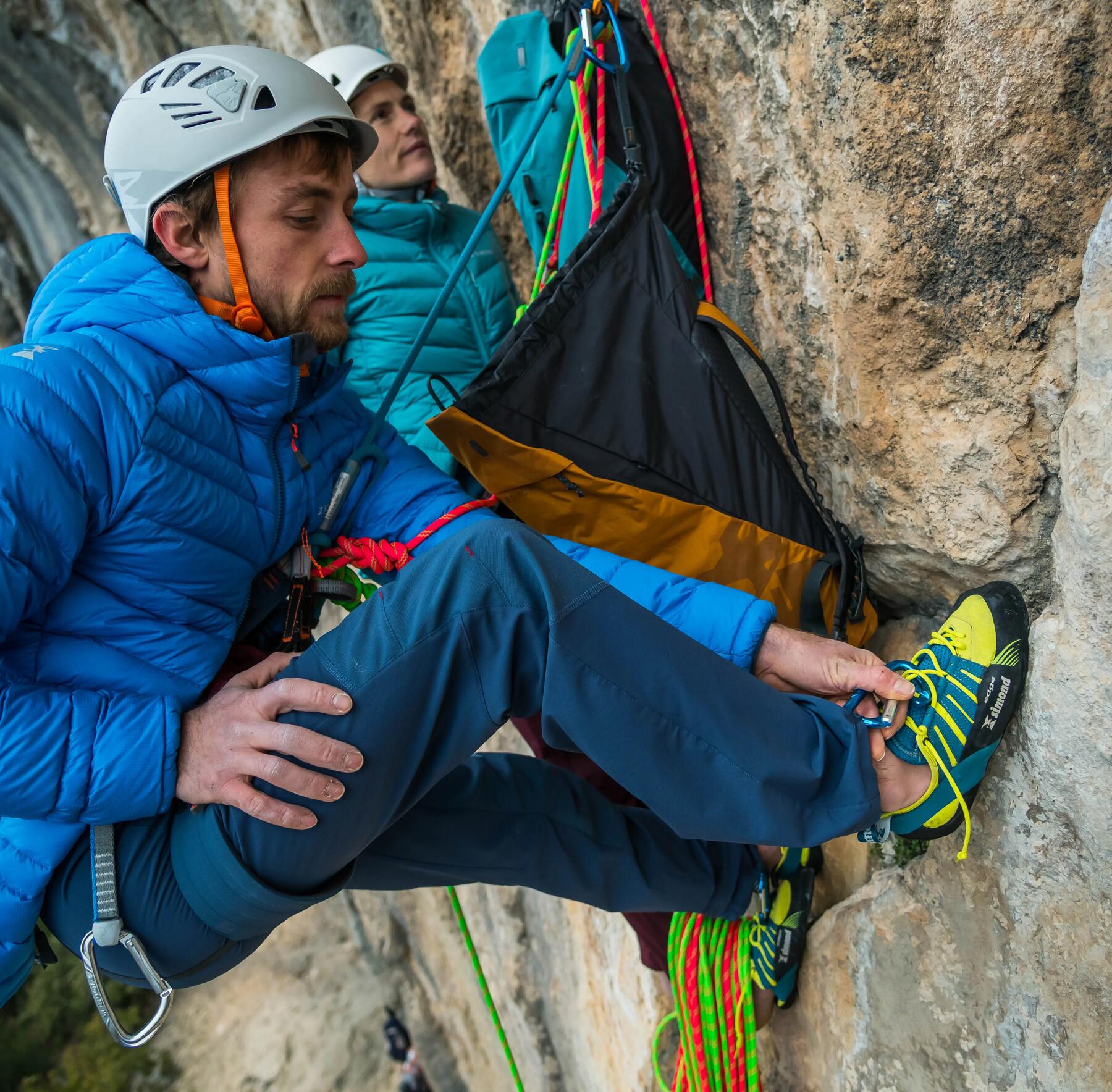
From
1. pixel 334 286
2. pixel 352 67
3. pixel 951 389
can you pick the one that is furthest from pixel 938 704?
pixel 352 67

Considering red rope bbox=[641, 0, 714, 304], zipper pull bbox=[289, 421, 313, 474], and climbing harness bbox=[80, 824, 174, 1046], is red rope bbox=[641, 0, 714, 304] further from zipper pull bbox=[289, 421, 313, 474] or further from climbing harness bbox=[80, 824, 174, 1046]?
climbing harness bbox=[80, 824, 174, 1046]

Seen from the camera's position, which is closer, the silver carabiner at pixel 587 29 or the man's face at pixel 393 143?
the silver carabiner at pixel 587 29

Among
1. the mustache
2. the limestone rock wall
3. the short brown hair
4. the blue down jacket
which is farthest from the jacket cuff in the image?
the short brown hair

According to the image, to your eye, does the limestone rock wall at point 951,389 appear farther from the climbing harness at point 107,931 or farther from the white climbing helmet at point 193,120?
the climbing harness at point 107,931

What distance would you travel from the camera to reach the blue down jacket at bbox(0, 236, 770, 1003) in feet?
4.29

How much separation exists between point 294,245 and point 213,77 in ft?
1.11

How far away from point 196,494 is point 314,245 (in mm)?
515

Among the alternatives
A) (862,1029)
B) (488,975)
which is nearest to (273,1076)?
(488,975)

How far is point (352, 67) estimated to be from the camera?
8.96 ft

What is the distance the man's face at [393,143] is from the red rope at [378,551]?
1337 millimetres

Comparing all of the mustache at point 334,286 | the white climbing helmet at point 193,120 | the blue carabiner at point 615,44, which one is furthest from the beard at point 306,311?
the blue carabiner at point 615,44

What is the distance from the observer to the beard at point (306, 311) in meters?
1.66

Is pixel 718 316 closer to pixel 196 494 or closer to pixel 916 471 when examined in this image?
pixel 916 471

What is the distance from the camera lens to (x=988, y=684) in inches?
55.1
